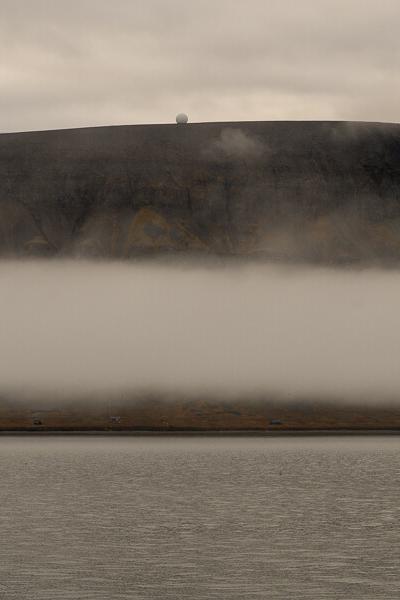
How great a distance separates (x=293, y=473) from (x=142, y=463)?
19.7 metres

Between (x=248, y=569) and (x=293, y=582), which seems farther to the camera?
(x=248, y=569)

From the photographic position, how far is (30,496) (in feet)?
282

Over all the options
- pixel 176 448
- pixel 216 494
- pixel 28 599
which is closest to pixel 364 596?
pixel 28 599

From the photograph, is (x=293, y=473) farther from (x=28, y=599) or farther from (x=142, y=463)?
(x=28, y=599)

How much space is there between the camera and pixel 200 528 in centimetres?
6625

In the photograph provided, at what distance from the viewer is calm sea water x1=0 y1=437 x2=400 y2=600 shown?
48.6 metres

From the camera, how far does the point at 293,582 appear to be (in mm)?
48969

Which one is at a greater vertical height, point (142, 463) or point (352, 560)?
point (142, 463)

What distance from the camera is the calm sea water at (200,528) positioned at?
159ft

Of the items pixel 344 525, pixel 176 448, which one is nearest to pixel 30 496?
pixel 344 525

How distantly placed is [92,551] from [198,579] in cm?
913

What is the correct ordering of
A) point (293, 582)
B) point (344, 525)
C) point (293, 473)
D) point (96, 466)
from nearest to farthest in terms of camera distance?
point (293, 582) → point (344, 525) → point (293, 473) → point (96, 466)

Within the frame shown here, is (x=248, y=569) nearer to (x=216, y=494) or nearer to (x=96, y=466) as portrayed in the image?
(x=216, y=494)

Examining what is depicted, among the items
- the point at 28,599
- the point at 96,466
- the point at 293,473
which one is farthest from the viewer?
the point at 96,466
